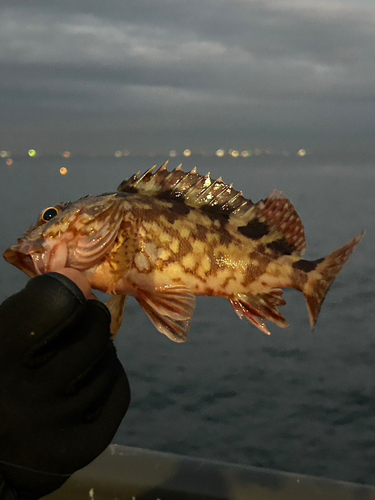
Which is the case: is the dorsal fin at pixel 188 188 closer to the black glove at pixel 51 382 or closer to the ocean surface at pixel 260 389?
the black glove at pixel 51 382

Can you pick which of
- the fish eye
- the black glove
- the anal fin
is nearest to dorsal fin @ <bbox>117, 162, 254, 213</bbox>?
the fish eye

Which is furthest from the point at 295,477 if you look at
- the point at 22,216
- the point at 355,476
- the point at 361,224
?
the point at 22,216

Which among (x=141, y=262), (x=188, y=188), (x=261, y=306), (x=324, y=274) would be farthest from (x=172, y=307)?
(x=324, y=274)

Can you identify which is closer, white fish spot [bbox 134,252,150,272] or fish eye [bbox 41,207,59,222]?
white fish spot [bbox 134,252,150,272]

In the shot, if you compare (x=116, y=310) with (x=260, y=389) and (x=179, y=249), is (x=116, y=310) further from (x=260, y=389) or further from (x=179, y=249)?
(x=260, y=389)

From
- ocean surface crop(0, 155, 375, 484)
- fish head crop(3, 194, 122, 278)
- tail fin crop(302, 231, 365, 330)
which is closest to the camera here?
fish head crop(3, 194, 122, 278)

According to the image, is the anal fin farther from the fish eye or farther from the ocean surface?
the ocean surface

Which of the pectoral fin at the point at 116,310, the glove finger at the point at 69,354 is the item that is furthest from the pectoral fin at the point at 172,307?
the glove finger at the point at 69,354

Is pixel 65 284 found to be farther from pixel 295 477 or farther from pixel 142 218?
pixel 295 477

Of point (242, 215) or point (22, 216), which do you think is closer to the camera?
point (242, 215)
